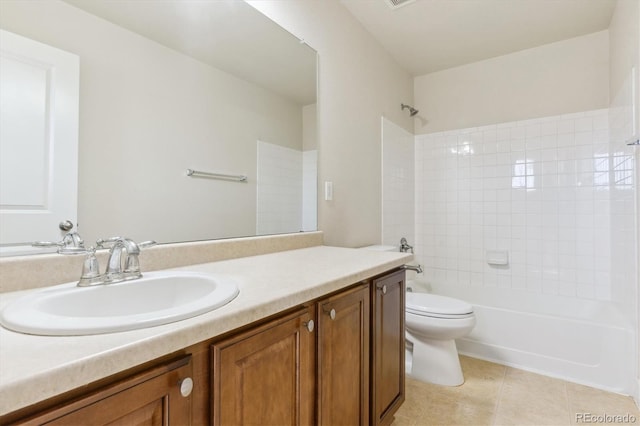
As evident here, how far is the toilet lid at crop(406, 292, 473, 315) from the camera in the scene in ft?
6.24

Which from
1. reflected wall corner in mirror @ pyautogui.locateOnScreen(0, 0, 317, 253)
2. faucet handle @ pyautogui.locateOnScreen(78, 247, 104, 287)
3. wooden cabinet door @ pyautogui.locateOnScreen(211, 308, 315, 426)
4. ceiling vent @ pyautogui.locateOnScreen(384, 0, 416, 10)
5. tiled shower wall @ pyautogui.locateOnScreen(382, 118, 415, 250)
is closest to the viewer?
wooden cabinet door @ pyautogui.locateOnScreen(211, 308, 315, 426)

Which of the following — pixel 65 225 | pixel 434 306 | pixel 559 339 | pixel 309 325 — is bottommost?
pixel 559 339

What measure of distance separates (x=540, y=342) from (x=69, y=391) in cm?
260

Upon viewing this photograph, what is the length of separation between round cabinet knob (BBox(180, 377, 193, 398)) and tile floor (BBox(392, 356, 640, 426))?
141cm

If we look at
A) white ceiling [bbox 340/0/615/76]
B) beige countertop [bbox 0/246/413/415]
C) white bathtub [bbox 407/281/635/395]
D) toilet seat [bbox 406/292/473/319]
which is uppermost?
white ceiling [bbox 340/0/615/76]

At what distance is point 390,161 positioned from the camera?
2.62 m

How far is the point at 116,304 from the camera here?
2.73 feet

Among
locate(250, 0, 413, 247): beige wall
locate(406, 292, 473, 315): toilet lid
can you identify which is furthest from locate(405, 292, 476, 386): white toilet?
locate(250, 0, 413, 247): beige wall

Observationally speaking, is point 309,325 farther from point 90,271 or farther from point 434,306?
point 434,306

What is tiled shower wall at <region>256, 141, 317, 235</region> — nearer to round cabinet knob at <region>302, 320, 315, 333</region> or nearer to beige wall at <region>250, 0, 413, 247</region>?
beige wall at <region>250, 0, 413, 247</region>

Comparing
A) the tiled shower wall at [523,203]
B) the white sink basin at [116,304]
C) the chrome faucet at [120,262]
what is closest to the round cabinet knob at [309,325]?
the white sink basin at [116,304]

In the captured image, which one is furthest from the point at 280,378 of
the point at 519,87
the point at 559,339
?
the point at 519,87

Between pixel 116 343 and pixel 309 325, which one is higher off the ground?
pixel 116 343

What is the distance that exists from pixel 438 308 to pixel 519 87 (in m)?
2.03
